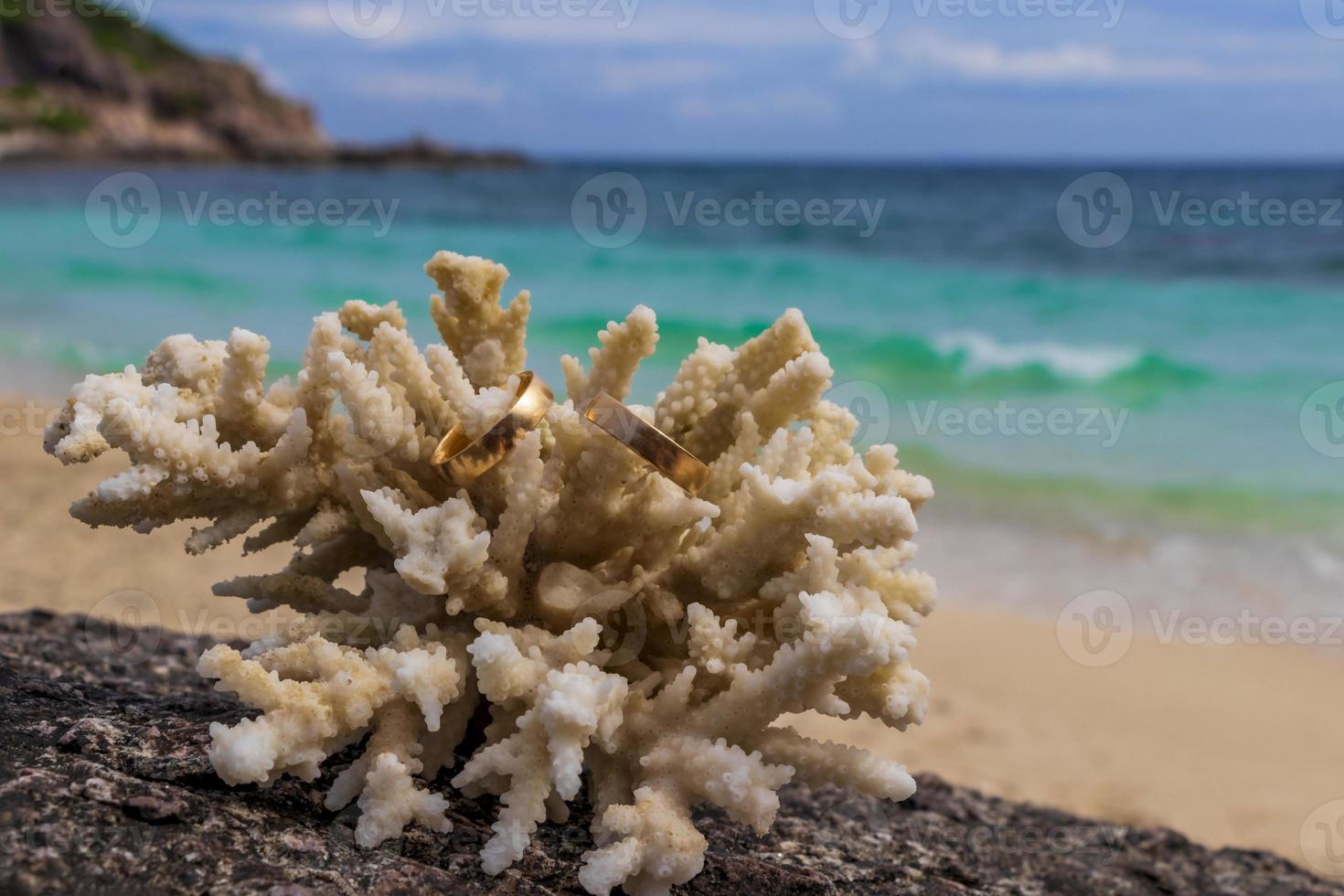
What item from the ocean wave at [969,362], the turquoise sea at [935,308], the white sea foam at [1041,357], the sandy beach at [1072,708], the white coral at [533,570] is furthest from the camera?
the white sea foam at [1041,357]

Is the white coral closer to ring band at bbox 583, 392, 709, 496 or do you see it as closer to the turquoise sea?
ring band at bbox 583, 392, 709, 496

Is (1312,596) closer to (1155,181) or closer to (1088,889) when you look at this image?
(1088,889)

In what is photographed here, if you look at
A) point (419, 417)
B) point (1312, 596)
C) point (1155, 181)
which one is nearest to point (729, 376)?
point (419, 417)

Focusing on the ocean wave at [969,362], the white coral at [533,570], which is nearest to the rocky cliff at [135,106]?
the ocean wave at [969,362]

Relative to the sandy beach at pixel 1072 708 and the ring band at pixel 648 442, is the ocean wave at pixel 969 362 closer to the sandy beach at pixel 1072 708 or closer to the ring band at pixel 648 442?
the sandy beach at pixel 1072 708

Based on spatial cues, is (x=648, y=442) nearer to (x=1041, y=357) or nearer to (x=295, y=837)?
(x=295, y=837)
